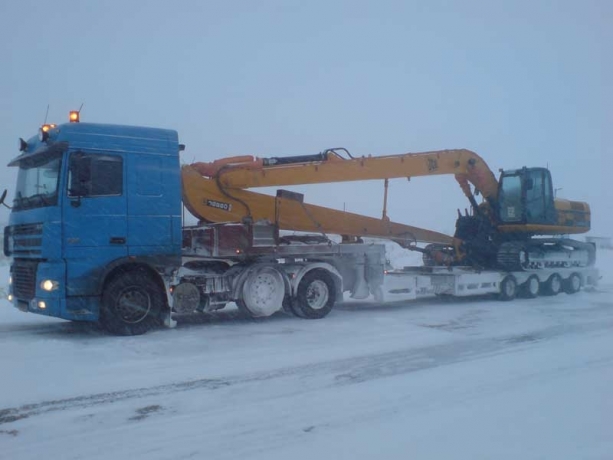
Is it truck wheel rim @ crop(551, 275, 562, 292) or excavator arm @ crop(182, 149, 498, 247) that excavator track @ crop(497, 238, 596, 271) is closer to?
truck wheel rim @ crop(551, 275, 562, 292)

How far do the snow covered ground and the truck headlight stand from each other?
2.71ft

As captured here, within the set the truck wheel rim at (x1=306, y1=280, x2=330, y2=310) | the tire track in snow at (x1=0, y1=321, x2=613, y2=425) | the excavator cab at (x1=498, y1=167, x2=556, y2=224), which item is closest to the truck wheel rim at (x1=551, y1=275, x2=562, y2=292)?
the excavator cab at (x1=498, y1=167, x2=556, y2=224)

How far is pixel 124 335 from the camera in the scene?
408 inches

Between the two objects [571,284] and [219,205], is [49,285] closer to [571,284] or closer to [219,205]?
[219,205]

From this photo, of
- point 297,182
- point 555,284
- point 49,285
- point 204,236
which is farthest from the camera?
point 555,284

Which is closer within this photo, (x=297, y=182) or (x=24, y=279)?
(x=24, y=279)

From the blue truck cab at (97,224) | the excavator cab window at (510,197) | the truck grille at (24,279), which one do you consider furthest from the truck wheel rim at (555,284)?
the truck grille at (24,279)

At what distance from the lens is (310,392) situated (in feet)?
22.9

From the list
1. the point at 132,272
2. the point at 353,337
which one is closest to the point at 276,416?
the point at 353,337

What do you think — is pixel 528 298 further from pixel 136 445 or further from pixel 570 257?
pixel 136 445

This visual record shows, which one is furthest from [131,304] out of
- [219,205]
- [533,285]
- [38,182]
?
[533,285]

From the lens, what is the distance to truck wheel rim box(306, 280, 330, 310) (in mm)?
12711

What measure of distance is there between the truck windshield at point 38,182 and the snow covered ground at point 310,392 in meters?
2.18

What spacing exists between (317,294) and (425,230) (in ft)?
14.8
